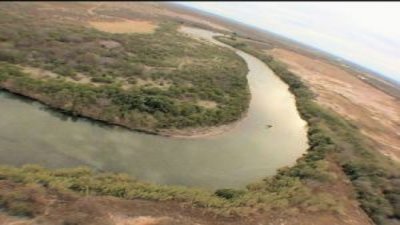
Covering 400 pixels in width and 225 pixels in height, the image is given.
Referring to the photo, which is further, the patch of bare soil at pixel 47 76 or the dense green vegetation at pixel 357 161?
the patch of bare soil at pixel 47 76

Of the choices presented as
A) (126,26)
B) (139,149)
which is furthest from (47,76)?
(126,26)

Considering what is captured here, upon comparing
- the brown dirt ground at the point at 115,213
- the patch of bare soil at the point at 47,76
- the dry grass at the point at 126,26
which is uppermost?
the dry grass at the point at 126,26

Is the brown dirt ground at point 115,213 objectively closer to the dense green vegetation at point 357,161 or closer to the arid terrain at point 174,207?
the arid terrain at point 174,207

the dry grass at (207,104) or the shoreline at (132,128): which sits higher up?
the dry grass at (207,104)

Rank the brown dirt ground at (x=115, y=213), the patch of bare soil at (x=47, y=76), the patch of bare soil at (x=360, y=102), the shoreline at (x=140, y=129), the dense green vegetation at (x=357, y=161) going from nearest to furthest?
the brown dirt ground at (x=115, y=213) → the dense green vegetation at (x=357, y=161) → the shoreline at (x=140, y=129) → the patch of bare soil at (x=47, y=76) → the patch of bare soil at (x=360, y=102)

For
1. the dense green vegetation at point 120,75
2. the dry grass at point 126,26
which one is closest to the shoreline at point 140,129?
the dense green vegetation at point 120,75

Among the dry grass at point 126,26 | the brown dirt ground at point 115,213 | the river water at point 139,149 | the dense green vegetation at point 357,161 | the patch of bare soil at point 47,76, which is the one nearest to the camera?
the brown dirt ground at point 115,213
